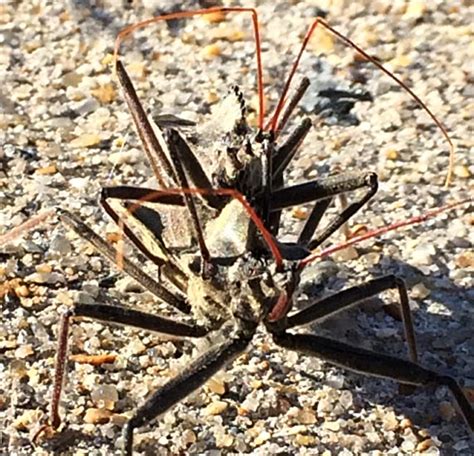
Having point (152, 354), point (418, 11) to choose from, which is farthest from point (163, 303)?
point (418, 11)

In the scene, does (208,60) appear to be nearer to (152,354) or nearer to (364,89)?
(364,89)

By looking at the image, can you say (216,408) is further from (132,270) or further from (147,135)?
(147,135)

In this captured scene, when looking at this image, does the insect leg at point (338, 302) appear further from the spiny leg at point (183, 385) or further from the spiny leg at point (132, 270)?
the spiny leg at point (132, 270)

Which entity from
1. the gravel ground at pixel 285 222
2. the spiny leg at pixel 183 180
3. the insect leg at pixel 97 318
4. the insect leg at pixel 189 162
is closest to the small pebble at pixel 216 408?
the gravel ground at pixel 285 222

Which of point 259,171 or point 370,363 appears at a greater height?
point 259,171

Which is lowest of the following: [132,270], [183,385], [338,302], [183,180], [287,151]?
[183,385]

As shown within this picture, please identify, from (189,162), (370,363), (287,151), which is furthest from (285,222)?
(370,363)
